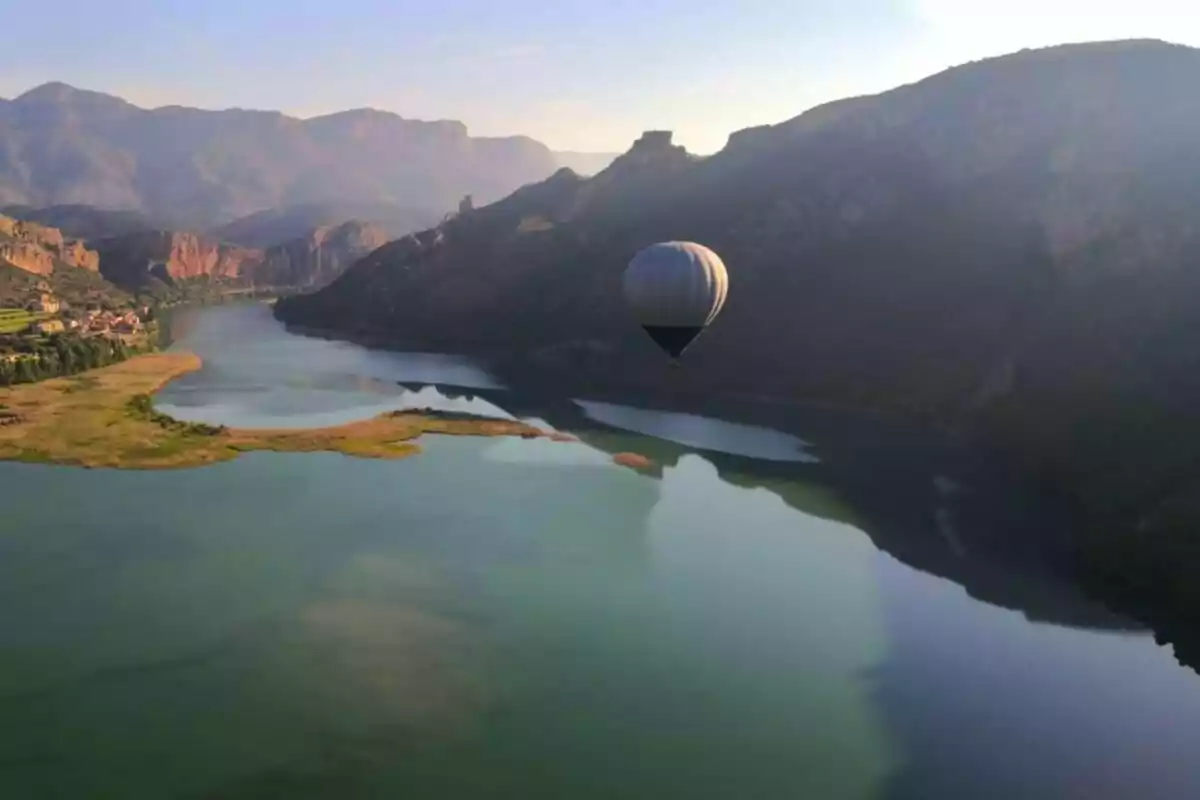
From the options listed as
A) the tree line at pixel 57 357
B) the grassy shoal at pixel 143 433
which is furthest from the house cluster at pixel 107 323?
the grassy shoal at pixel 143 433

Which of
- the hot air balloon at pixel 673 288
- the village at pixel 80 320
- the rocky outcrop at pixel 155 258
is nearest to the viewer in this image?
the hot air balloon at pixel 673 288

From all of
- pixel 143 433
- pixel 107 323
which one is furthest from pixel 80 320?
pixel 143 433

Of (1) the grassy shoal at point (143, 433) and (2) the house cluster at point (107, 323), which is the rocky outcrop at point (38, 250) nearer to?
(2) the house cluster at point (107, 323)

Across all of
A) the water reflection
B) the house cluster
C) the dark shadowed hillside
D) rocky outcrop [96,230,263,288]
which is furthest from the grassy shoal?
rocky outcrop [96,230,263,288]

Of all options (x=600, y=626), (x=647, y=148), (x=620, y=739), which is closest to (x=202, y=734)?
(x=620, y=739)

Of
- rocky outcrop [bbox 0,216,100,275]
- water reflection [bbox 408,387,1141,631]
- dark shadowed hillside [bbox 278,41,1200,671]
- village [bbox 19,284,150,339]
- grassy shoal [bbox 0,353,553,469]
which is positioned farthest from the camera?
rocky outcrop [bbox 0,216,100,275]

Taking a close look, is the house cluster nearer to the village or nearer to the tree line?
the village

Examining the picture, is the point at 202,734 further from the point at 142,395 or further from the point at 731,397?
the point at 731,397
